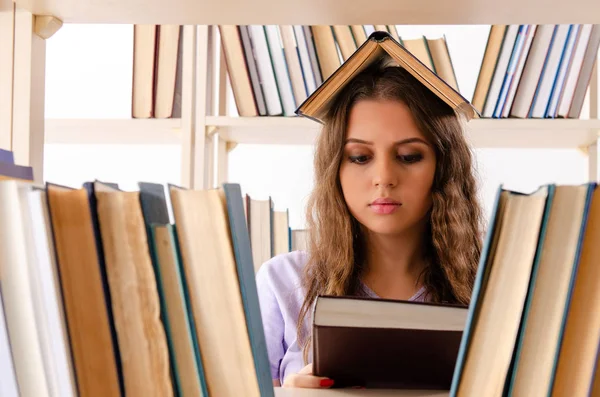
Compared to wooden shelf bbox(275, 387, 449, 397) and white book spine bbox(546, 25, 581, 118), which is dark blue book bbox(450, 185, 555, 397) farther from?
white book spine bbox(546, 25, 581, 118)

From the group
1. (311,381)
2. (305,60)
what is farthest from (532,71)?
(311,381)

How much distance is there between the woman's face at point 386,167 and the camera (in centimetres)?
112

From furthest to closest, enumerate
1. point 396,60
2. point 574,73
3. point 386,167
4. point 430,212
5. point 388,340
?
1. point 574,73
2. point 430,212
3. point 386,167
4. point 396,60
5. point 388,340

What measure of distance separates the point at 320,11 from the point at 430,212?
661 millimetres

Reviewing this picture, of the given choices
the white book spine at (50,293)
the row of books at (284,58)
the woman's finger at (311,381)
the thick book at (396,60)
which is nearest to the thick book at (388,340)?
the woman's finger at (311,381)

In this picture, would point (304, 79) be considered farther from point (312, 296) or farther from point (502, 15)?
point (502, 15)

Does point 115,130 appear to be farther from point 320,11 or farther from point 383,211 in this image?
point 320,11

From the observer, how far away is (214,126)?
1.65m

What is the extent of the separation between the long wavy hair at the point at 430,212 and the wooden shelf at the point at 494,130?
1.13 ft

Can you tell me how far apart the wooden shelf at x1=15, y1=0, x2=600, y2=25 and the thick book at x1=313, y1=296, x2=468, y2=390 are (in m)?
0.30

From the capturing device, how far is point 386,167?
1.11 m

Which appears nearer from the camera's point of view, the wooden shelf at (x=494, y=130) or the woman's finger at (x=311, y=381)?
the woman's finger at (x=311, y=381)

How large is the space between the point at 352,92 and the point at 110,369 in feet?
2.76

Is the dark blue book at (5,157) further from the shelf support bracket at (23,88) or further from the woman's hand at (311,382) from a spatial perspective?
the woman's hand at (311,382)
